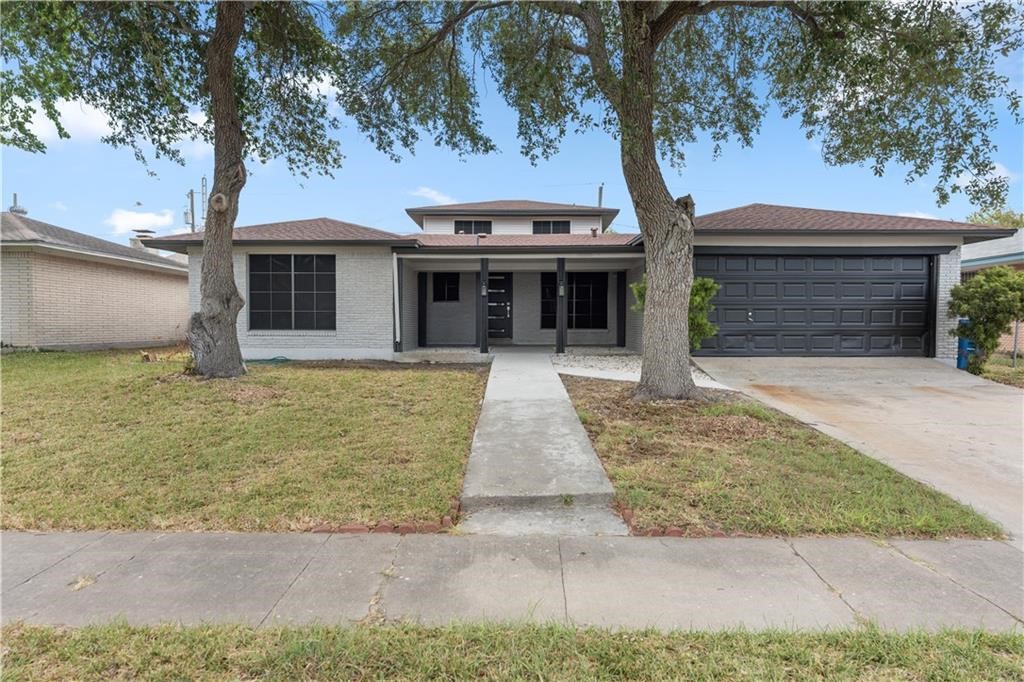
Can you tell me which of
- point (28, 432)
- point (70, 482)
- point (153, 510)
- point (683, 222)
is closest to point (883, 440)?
point (683, 222)

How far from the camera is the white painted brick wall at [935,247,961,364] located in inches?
464

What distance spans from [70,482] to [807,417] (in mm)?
8286

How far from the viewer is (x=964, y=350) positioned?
11.0 meters

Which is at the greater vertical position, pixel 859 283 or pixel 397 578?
pixel 859 283

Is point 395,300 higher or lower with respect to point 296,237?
lower

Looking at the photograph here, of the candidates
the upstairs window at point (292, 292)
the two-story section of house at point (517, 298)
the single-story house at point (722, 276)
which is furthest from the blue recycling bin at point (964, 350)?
the upstairs window at point (292, 292)

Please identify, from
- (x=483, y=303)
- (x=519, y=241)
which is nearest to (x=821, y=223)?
(x=519, y=241)

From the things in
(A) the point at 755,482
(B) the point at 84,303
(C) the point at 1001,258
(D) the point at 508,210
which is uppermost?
(D) the point at 508,210

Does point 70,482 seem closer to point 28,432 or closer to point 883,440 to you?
point 28,432

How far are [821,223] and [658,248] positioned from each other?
719 centimetres

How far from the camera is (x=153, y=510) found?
389 cm

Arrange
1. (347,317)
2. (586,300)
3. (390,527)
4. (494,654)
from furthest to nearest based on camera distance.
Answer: (586,300)
(347,317)
(390,527)
(494,654)

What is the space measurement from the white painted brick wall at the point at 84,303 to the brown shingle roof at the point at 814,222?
1696 cm

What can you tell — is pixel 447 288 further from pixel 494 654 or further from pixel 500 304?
pixel 494 654
